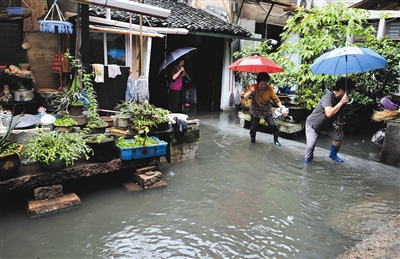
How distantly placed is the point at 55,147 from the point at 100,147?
2.58 feet

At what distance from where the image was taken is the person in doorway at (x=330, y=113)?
22.1 feet

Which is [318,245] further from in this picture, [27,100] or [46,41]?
[46,41]

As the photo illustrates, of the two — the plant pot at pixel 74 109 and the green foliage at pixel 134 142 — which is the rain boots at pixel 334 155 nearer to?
the green foliage at pixel 134 142

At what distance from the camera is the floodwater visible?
13.3 ft

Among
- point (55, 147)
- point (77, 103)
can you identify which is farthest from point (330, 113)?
point (55, 147)

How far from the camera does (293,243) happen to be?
167 inches

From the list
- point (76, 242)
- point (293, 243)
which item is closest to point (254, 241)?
point (293, 243)

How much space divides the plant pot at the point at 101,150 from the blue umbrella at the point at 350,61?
516 centimetres

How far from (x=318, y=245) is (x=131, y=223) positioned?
109 inches

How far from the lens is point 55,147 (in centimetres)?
493

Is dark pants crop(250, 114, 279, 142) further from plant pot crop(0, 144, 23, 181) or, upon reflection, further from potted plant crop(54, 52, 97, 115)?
plant pot crop(0, 144, 23, 181)

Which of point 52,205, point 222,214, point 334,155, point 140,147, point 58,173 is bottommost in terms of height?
point 222,214

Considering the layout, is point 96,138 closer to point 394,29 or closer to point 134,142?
point 134,142

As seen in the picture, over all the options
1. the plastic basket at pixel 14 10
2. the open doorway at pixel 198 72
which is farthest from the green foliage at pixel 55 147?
the open doorway at pixel 198 72
